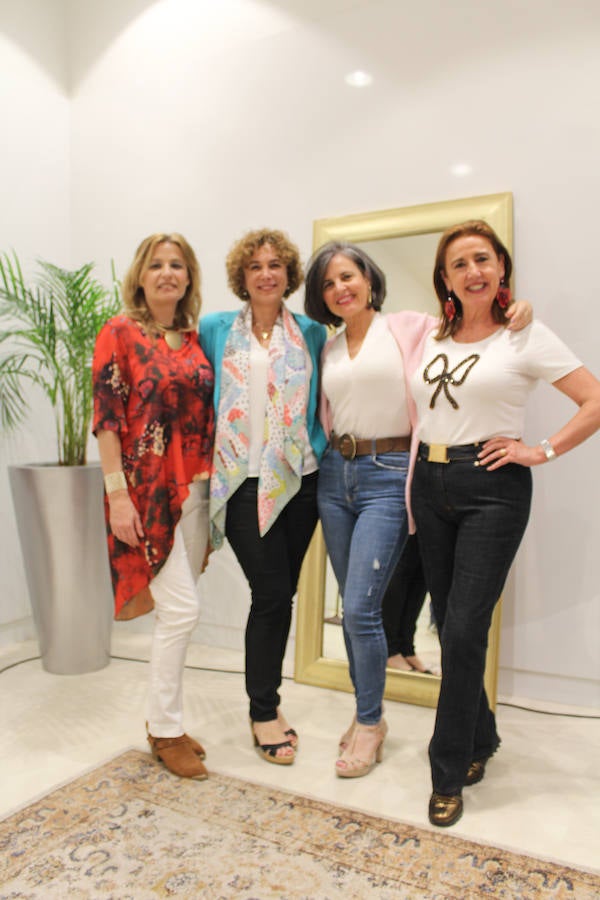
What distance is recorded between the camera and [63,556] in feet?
9.46

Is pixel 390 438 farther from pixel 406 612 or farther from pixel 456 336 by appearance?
pixel 406 612

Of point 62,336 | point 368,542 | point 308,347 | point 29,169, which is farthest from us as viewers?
point 29,169

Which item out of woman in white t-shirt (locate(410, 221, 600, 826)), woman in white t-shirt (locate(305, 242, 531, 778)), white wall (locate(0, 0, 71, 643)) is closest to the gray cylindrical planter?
white wall (locate(0, 0, 71, 643))

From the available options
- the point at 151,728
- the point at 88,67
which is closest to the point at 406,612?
the point at 151,728

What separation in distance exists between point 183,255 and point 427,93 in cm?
136

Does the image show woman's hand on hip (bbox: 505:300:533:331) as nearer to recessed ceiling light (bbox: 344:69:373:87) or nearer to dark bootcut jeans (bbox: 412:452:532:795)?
dark bootcut jeans (bbox: 412:452:532:795)

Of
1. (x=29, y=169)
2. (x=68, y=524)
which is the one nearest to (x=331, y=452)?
(x=68, y=524)

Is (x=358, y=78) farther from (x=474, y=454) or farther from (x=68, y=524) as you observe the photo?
(x=68, y=524)

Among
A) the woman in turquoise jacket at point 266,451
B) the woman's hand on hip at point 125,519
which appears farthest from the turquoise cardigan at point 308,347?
the woman's hand on hip at point 125,519

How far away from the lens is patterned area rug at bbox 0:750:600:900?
1480 mm

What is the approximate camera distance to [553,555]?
2570 mm

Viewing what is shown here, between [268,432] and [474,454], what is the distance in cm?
62

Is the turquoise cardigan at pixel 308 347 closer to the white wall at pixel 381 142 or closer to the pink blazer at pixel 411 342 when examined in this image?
the pink blazer at pixel 411 342

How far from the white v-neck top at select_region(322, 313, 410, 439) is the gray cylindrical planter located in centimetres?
133
